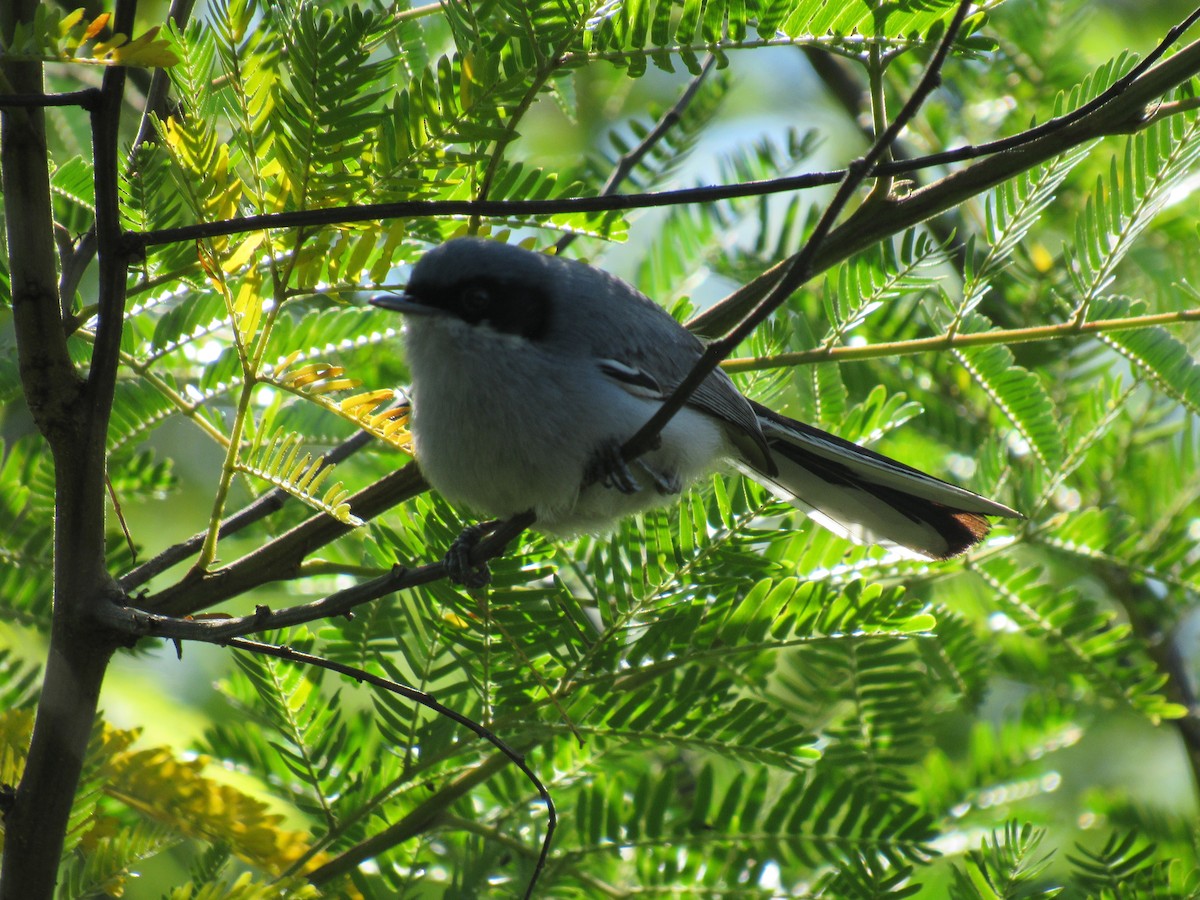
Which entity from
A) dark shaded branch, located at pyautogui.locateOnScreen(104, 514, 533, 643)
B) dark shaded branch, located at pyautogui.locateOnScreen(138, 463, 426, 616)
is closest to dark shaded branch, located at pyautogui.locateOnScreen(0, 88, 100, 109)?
dark shaded branch, located at pyautogui.locateOnScreen(104, 514, 533, 643)

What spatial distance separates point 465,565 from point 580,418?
18.4 inches

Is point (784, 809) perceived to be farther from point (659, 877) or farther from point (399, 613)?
point (399, 613)

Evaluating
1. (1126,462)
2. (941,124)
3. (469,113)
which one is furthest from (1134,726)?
(469,113)

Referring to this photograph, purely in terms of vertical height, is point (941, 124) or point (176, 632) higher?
point (941, 124)

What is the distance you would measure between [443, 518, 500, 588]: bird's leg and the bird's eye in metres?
0.51

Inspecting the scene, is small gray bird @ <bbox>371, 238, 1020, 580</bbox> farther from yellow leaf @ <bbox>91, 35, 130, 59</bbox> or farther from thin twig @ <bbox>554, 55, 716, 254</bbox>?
yellow leaf @ <bbox>91, 35, 130, 59</bbox>

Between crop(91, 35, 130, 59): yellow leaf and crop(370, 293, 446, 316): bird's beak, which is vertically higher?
crop(370, 293, 446, 316): bird's beak

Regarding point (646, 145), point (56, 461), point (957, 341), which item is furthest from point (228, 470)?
point (646, 145)

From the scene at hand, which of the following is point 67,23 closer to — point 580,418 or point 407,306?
point 407,306

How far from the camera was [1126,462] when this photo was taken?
3.64m

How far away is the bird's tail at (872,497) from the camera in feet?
9.10

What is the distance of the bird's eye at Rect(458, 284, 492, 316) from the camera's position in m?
2.59

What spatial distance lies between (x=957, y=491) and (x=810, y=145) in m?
1.44

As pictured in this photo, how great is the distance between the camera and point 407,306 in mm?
2480
